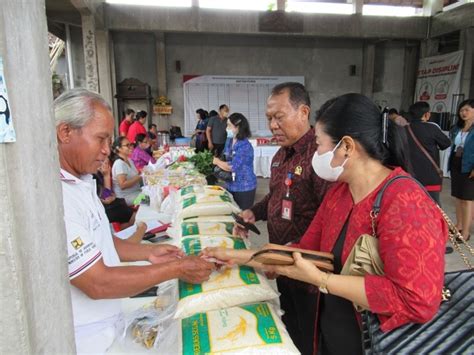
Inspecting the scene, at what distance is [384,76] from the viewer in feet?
37.3

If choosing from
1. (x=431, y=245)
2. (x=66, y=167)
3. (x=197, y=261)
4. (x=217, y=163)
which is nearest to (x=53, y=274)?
(x=66, y=167)

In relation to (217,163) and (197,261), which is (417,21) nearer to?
(217,163)

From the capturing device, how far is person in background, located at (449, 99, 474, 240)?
3.85 metres

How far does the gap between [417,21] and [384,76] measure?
2.02 meters

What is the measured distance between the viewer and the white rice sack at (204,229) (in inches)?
69.1

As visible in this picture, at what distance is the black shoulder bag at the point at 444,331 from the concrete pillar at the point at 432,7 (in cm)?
1069

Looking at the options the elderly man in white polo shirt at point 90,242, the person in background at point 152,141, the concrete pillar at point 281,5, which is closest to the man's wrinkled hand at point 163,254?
the elderly man in white polo shirt at point 90,242

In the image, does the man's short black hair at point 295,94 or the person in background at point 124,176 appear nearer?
the man's short black hair at point 295,94

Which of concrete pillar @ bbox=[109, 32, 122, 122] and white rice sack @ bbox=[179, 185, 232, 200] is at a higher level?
concrete pillar @ bbox=[109, 32, 122, 122]

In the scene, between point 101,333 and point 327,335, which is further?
point 327,335

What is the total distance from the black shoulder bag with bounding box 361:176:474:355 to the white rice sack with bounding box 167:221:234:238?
2.91ft

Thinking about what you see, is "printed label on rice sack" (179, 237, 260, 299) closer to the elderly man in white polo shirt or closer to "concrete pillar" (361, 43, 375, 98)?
the elderly man in white polo shirt

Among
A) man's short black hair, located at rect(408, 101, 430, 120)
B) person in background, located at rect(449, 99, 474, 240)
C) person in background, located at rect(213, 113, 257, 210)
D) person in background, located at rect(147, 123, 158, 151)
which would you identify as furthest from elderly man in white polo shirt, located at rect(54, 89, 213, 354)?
person in background, located at rect(147, 123, 158, 151)

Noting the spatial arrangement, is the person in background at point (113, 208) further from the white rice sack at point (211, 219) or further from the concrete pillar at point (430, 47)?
the concrete pillar at point (430, 47)
